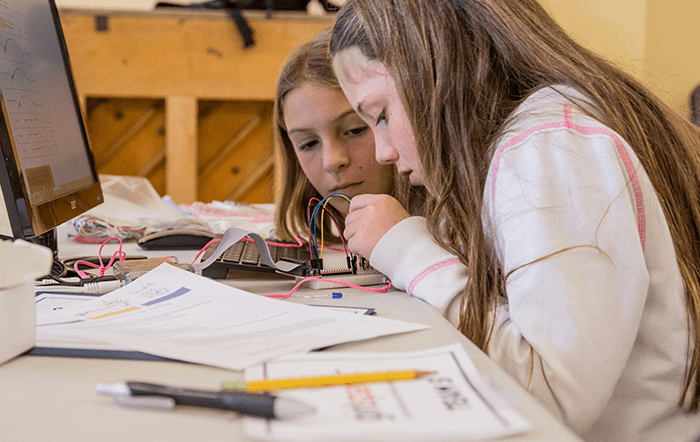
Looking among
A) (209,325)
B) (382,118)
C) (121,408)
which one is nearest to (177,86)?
(382,118)

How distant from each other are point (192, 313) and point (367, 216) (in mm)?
329

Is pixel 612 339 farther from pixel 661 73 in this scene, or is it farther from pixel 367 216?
pixel 661 73

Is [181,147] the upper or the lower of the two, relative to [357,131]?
lower

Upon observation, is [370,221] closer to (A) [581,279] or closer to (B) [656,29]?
(A) [581,279]

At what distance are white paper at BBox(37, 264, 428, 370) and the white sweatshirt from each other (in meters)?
0.12

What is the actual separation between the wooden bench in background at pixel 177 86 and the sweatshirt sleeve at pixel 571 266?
2.45 m

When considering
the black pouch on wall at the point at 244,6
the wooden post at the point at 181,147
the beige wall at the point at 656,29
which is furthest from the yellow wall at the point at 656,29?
the wooden post at the point at 181,147

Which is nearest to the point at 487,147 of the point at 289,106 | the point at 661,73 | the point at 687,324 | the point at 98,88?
the point at 687,324

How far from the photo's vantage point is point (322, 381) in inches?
13.6

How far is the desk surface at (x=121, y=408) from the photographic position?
296 millimetres

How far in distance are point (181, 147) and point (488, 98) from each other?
249 cm

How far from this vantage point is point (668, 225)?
63cm

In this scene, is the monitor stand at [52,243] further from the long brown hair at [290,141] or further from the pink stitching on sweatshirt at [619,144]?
the pink stitching on sweatshirt at [619,144]

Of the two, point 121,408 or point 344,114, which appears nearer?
point 121,408
